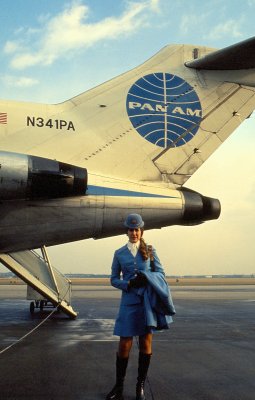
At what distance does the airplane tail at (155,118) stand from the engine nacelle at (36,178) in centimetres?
83

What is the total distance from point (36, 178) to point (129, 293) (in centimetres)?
270

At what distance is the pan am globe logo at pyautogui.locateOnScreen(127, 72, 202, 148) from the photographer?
277 inches

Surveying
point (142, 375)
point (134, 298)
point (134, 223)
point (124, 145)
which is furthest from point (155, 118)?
point (142, 375)

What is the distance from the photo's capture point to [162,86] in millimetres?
7277

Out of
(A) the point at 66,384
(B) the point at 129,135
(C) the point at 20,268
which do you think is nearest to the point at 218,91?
(B) the point at 129,135

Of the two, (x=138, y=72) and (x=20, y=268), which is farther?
(x=20, y=268)

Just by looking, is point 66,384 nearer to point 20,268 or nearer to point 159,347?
point 159,347

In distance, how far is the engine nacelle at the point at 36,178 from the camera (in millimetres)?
5160

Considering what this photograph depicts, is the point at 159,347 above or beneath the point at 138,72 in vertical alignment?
beneath

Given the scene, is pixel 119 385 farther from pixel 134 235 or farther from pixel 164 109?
pixel 164 109

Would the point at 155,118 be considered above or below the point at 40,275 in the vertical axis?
above

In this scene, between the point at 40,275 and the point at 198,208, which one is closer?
the point at 198,208

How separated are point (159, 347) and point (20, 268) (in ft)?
11.7

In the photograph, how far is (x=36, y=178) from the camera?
17.6 ft
